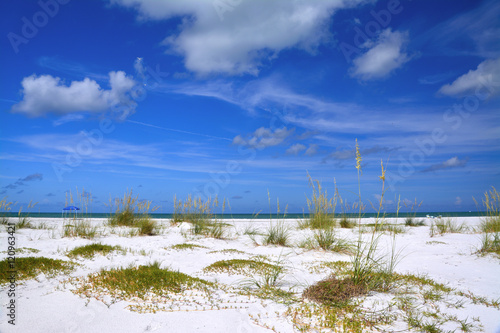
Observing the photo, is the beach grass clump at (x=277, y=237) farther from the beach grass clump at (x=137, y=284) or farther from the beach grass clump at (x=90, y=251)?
the beach grass clump at (x=137, y=284)

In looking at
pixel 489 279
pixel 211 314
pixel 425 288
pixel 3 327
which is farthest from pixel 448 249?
pixel 3 327

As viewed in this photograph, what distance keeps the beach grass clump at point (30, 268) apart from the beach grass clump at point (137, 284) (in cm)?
91

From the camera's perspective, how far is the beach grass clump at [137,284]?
3896mm

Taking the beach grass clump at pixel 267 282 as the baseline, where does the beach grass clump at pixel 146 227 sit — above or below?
above

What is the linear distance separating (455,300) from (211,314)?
3.29m

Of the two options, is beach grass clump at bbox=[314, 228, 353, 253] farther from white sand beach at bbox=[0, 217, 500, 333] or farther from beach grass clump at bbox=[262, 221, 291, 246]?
white sand beach at bbox=[0, 217, 500, 333]

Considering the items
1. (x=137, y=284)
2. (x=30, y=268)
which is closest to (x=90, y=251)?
(x=30, y=268)

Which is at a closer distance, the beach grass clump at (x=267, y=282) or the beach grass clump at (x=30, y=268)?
the beach grass clump at (x=267, y=282)

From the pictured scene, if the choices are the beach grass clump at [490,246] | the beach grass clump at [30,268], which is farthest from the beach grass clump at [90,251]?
the beach grass clump at [490,246]

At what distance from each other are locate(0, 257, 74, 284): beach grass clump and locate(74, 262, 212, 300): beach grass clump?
0.91 metres

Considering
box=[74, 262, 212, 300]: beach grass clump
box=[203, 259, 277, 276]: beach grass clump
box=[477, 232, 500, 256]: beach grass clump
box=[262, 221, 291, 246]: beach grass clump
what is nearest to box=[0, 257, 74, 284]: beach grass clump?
box=[74, 262, 212, 300]: beach grass clump

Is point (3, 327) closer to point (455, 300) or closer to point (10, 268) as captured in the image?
point (10, 268)

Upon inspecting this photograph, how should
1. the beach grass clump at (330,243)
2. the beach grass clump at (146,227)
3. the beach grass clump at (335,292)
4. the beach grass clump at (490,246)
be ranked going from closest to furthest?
the beach grass clump at (335,292)
the beach grass clump at (490,246)
the beach grass clump at (330,243)
the beach grass clump at (146,227)

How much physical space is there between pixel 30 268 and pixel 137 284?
7.19 ft
